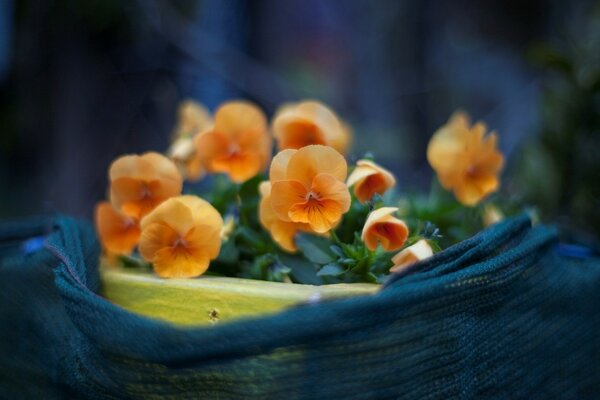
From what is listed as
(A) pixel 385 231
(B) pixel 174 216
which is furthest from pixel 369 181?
(B) pixel 174 216

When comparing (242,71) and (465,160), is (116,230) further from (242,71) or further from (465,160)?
(242,71)

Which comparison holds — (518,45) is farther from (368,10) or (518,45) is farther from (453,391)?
(453,391)

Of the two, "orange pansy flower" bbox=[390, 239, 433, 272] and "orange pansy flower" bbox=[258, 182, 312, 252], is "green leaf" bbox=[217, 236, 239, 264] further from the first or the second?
"orange pansy flower" bbox=[390, 239, 433, 272]

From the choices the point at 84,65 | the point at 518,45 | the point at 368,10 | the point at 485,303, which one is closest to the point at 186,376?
the point at 485,303

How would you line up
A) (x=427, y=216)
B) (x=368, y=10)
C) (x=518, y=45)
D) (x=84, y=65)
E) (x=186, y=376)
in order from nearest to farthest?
(x=186, y=376) → (x=427, y=216) → (x=84, y=65) → (x=368, y=10) → (x=518, y=45)

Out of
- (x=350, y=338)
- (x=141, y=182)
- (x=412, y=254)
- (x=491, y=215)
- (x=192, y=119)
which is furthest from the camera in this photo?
(x=192, y=119)

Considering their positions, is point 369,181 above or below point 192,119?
below

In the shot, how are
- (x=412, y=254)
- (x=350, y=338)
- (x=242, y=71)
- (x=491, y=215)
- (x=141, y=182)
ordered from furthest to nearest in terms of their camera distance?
(x=242, y=71) < (x=491, y=215) < (x=141, y=182) < (x=412, y=254) < (x=350, y=338)
